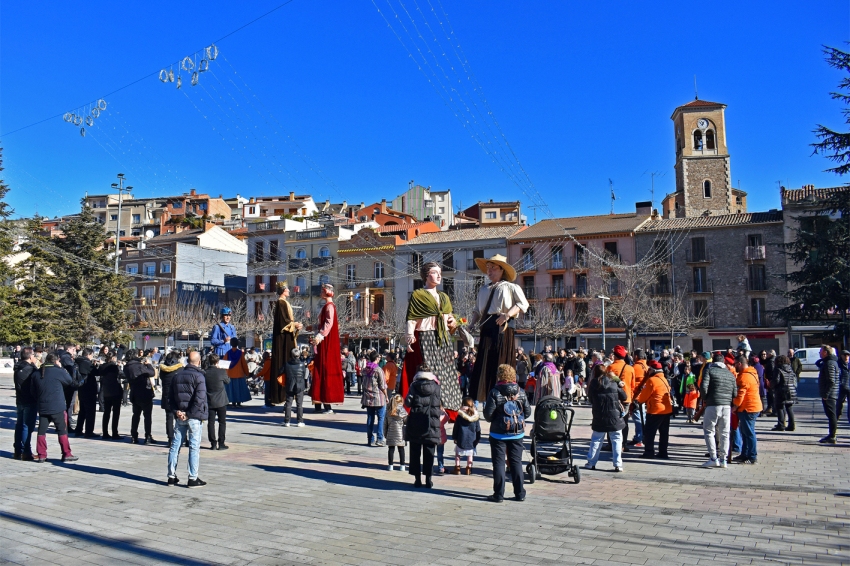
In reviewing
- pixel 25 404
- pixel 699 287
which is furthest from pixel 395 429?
pixel 699 287

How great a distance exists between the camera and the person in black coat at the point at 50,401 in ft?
35.2

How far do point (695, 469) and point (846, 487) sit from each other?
6.68 feet

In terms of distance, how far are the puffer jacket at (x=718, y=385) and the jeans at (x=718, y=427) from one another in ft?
0.26

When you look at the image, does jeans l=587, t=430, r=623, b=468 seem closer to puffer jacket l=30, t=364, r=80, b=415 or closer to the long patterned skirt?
the long patterned skirt

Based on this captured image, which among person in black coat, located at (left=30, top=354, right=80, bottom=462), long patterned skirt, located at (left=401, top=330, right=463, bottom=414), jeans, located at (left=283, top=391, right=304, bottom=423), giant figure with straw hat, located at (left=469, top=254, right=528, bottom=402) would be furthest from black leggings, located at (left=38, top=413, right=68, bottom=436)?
giant figure with straw hat, located at (left=469, top=254, right=528, bottom=402)

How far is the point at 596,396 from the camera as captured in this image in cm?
1045

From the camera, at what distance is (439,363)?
9742mm

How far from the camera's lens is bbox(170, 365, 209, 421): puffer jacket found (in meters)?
9.10

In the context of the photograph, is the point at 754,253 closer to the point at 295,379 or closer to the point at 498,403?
the point at 295,379

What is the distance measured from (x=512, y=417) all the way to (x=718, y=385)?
4.34 m

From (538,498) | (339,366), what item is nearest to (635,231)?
(339,366)

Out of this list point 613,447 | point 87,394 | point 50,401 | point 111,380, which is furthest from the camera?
point 87,394

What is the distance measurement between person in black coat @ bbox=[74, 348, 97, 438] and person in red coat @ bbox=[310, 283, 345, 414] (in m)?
4.17

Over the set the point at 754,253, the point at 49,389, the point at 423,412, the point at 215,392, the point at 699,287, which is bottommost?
the point at 423,412
